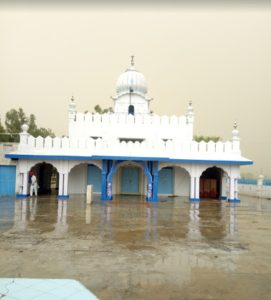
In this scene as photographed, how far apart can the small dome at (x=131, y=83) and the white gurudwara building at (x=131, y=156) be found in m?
0.09

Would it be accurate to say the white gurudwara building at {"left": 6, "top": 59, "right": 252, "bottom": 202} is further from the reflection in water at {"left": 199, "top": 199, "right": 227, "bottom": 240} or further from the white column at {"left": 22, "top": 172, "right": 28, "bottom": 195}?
the reflection in water at {"left": 199, "top": 199, "right": 227, "bottom": 240}

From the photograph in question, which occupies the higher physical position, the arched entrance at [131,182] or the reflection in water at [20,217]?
the arched entrance at [131,182]

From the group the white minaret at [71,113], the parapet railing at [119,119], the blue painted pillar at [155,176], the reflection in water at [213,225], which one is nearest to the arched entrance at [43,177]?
the white minaret at [71,113]

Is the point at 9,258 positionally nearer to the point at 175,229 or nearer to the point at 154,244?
the point at 154,244

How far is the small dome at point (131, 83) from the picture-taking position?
23.7 meters

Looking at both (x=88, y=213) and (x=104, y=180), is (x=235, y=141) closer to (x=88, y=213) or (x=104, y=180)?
(x=104, y=180)

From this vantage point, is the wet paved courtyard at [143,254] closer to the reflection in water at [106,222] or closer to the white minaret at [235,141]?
the reflection in water at [106,222]

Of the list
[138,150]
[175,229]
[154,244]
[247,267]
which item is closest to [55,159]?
[138,150]

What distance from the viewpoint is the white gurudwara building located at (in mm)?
17562

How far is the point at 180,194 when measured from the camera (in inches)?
819

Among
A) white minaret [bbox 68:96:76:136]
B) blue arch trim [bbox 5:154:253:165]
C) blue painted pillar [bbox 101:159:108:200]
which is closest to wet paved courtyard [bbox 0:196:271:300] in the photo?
blue painted pillar [bbox 101:159:108:200]

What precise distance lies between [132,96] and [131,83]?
3.84ft

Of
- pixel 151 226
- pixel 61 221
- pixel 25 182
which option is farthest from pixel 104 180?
pixel 151 226

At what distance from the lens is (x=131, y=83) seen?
77.7 feet
